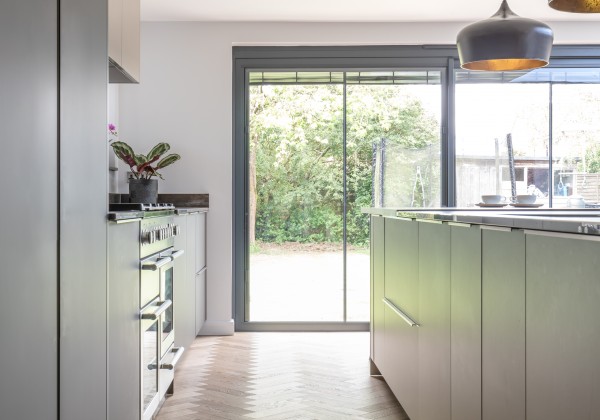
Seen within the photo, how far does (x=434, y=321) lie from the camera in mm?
2086

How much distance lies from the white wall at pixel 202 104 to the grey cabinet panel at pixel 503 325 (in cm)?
341

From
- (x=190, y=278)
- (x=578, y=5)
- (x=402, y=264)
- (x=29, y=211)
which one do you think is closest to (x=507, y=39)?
(x=578, y=5)

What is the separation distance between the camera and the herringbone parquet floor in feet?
9.76

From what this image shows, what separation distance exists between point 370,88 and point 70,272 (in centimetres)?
378

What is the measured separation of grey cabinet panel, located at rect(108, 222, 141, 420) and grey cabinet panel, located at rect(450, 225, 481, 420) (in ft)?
3.42

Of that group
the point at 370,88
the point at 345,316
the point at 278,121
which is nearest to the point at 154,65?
the point at 278,121

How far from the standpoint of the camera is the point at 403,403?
2.66 metres

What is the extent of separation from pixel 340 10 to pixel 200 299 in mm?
2266

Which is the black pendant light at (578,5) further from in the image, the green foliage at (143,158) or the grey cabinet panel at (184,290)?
the green foliage at (143,158)

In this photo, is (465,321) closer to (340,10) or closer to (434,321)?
(434,321)

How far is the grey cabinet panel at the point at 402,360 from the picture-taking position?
2.43 m

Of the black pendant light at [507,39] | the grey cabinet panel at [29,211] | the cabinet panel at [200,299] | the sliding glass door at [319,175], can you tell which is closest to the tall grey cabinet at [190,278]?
the cabinet panel at [200,299]

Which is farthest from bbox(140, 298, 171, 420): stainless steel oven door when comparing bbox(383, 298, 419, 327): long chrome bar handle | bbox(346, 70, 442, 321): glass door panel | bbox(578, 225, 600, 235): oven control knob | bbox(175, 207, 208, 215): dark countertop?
bbox(346, 70, 442, 321): glass door panel

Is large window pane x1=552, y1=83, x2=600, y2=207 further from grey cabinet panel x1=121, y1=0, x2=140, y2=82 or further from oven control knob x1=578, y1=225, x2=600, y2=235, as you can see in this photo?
oven control knob x1=578, y1=225, x2=600, y2=235
